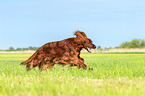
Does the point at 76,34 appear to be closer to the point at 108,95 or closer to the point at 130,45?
the point at 108,95

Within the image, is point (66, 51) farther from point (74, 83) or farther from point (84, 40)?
point (74, 83)

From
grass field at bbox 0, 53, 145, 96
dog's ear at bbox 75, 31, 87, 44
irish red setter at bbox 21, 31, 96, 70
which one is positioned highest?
dog's ear at bbox 75, 31, 87, 44

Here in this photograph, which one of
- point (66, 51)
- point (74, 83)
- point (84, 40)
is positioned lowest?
point (74, 83)

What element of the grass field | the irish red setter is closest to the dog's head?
the irish red setter

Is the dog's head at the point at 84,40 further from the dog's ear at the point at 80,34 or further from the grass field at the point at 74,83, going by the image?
the grass field at the point at 74,83

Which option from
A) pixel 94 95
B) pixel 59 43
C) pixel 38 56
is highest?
pixel 59 43

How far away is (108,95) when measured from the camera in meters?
3.23

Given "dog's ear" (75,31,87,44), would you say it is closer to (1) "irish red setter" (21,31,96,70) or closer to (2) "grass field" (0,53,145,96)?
(1) "irish red setter" (21,31,96,70)

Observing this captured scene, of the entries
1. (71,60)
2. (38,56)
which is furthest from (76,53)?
(38,56)

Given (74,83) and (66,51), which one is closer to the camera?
(74,83)

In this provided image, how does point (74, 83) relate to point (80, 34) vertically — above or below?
below

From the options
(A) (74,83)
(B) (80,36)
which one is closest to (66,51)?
(B) (80,36)

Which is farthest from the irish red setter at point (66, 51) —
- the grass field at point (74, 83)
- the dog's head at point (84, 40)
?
the grass field at point (74, 83)

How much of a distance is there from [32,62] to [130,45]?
55.7 meters
